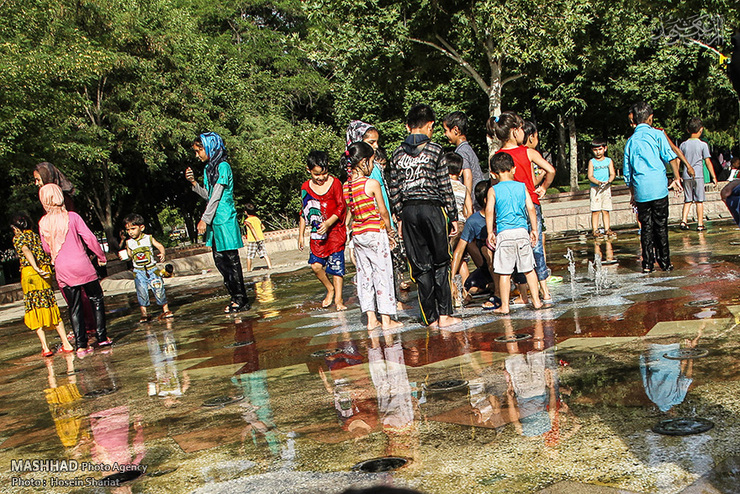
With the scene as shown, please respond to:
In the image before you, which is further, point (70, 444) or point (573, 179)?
point (573, 179)

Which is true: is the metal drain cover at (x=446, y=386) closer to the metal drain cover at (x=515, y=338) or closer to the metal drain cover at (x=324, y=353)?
the metal drain cover at (x=515, y=338)

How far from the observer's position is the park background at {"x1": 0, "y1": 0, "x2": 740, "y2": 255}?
22.7m

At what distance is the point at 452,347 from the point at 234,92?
1322 inches

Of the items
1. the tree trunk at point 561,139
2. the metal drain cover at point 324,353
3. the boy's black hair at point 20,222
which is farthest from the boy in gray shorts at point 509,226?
the tree trunk at point 561,139

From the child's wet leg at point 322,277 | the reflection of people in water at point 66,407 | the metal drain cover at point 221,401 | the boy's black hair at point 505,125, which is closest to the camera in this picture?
the reflection of people in water at point 66,407

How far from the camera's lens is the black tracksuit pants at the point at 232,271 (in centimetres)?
1013

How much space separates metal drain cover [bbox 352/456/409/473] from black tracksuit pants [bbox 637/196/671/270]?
20.8 feet

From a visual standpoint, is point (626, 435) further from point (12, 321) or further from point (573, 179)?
point (573, 179)

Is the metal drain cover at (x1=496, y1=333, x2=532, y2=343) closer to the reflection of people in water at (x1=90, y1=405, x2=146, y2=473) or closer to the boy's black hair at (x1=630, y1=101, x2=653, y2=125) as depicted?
the reflection of people in water at (x1=90, y1=405, x2=146, y2=473)

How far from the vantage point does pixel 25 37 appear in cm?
2125

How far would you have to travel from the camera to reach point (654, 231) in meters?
9.07

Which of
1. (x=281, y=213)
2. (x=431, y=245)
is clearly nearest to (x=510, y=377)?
(x=431, y=245)

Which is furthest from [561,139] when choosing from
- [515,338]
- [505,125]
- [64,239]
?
[515,338]

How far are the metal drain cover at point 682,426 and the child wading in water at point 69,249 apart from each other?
6.63m
